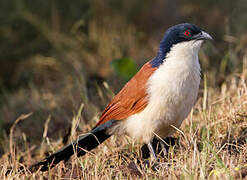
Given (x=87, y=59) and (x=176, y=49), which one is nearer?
(x=176, y=49)

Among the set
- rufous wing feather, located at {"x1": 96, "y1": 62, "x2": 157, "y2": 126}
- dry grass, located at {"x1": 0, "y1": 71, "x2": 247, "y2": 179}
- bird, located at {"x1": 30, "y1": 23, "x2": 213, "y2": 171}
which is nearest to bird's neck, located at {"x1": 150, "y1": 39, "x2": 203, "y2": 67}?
bird, located at {"x1": 30, "y1": 23, "x2": 213, "y2": 171}

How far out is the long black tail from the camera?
326cm

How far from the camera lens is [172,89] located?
9.76 ft

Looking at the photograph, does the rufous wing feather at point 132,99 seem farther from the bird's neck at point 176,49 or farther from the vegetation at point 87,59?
the vegetation at point 87,59

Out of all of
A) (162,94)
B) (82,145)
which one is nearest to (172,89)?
(162,94)

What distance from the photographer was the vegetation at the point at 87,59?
166 inches

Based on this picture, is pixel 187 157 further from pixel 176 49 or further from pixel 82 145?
pixel 82 145

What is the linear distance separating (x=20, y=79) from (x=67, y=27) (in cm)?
125

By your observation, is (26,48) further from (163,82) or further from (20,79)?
(163,82)

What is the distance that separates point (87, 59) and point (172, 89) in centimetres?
387

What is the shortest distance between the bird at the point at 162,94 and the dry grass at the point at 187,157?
129 mm

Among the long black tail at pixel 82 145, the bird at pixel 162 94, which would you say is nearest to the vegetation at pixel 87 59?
the long black tail at pixel 82 145

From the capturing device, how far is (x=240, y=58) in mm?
5371

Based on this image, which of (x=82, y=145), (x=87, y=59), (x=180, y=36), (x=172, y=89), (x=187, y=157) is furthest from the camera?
(x=87, y=59)
